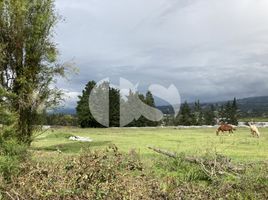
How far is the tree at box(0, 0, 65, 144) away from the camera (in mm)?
27219

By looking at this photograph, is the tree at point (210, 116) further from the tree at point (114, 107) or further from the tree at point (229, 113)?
the tree at point (114, 107)

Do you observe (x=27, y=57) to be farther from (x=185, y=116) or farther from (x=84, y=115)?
(x=185, y=116)

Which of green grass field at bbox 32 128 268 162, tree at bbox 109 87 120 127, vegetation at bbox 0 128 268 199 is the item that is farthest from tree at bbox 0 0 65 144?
tree at bbox 109 87 120 127

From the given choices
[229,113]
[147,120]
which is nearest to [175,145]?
[147,120]

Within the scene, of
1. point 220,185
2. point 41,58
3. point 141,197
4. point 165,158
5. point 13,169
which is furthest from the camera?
point 41,58

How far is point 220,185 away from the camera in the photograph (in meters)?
13.0

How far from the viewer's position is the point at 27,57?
1086 inches

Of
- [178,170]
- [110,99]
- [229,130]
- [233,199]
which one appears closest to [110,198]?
[233,199]

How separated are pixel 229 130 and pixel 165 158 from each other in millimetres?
21995

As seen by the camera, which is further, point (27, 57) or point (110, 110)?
point (110, 110)

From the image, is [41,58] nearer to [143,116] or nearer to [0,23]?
[0,23]

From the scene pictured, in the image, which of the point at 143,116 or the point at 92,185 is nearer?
the point at 92,185

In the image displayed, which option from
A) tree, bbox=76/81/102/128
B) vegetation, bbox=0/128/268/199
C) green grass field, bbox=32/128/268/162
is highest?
tree, bbox=76/81/102/128

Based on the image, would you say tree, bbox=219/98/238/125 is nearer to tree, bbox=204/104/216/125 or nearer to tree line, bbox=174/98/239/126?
tree line, bbox=174/98/239/126
